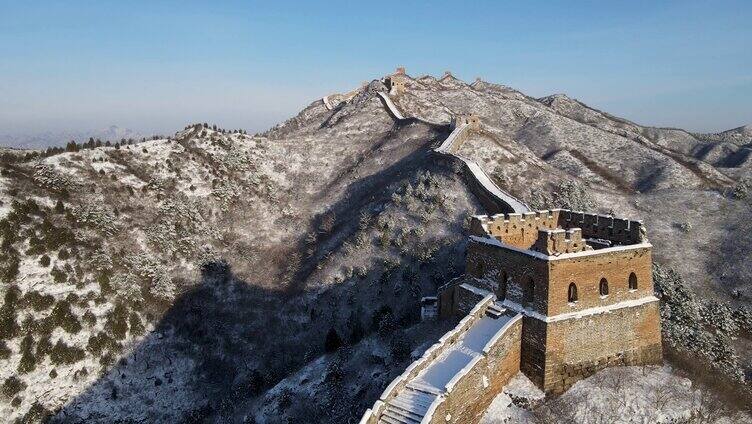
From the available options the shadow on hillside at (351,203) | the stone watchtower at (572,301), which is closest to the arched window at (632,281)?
the stone watchtower at (572,301)

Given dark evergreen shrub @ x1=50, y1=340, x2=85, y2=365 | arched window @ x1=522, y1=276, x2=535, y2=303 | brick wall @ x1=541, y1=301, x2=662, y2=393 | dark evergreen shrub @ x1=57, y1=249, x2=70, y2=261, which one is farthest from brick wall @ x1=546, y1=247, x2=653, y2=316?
dark evergreen shrub @ x1=57, y1=249, x2=70, y2=261

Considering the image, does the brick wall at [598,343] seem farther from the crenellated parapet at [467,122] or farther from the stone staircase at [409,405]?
the crenellated parapet at [467,122]

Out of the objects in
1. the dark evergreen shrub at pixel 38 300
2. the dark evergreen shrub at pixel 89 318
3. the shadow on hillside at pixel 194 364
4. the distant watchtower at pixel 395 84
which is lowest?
the shadow on hillside at pixel 194 364

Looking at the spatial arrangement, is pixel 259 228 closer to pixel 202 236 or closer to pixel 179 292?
pixel 202 236

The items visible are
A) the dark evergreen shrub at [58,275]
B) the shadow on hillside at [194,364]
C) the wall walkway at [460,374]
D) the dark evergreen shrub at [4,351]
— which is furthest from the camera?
the dark evergreen shrub at [58,275]

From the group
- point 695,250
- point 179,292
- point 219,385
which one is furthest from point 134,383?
point 695,250
